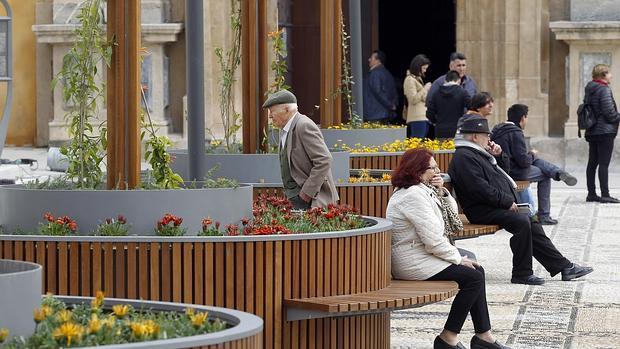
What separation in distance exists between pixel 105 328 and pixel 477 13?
19902mm

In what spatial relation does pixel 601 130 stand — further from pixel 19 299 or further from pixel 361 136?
pixel 19 299

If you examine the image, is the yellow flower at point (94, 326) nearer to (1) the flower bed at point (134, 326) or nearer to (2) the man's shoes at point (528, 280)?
(1) the flower bed at point (134, 326)

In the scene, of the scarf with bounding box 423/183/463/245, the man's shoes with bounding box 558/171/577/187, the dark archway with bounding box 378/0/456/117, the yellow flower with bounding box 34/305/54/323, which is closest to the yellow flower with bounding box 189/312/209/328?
the yellow flower with bounding box 34/305/54/323

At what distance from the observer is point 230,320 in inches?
267

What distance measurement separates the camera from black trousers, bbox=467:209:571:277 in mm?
13375

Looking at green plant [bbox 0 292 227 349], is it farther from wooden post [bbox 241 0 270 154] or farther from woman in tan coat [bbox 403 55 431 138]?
woman in tan coat [bbox 403 55 431 138]

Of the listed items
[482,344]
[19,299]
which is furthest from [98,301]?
[482,344]

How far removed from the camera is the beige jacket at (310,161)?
11.1 metres

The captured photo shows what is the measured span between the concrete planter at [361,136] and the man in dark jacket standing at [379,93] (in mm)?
6244

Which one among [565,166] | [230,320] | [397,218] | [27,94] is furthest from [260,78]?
[27,94]

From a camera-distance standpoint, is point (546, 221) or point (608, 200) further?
point (608, 200)

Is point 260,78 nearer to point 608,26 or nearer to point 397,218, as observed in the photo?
point 397,218

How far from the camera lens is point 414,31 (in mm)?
32500

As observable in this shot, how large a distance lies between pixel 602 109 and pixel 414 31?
12.1 meters
